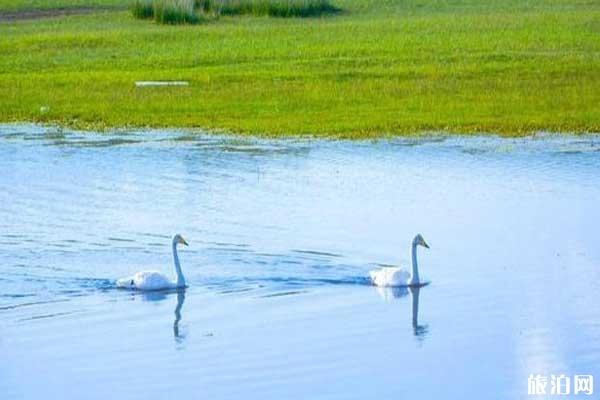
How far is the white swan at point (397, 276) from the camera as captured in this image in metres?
17.1

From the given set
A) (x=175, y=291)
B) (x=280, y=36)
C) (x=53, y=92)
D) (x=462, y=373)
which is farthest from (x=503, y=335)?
(x=280, y=36)

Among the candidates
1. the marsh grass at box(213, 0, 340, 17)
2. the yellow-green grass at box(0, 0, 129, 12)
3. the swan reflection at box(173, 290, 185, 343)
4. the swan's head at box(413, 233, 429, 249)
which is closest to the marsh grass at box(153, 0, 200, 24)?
the marsh grass at box(213, 0, 340, 17)

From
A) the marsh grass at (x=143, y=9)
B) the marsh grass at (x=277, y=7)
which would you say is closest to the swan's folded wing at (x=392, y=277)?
the marsh grass at (x=143, y=9)

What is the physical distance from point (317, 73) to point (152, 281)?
18261mm

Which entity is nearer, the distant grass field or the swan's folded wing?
the swan's folded wing

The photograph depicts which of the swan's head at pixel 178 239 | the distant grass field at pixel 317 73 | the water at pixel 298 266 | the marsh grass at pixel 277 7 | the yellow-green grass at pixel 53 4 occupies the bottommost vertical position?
the yellow-green grass at pixel 53 4

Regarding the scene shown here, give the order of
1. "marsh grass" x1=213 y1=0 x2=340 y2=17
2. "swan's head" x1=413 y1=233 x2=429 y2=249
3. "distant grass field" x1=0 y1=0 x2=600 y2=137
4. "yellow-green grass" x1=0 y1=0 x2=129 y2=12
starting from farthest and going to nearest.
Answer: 1. "yellow-green grass" x1=0 y1=0 x2=129 y2=12
2. "marsh grass" x1=213 y1=0 x2=340 y2=17
3. "distant grass field" x1=0 y1=0 x2=600 y2=137
4. "swan's head" x1=413 y1=233 x2=429 y2=249

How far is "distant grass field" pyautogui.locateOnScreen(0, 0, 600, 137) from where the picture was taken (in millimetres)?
30125

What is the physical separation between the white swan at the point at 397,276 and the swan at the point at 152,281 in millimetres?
2039

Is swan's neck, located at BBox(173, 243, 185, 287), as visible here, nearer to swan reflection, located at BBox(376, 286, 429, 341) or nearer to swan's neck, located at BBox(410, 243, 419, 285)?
swan reflection, located at BBox(376, 286, 429, 341)

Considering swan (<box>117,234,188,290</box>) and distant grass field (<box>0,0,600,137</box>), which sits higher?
swan (<box>117,234,188,290</box>)

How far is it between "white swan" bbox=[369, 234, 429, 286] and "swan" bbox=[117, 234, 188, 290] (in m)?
2.04

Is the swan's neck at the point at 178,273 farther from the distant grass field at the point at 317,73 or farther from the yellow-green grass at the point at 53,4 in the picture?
the yellow-green grass at the point at 53,4

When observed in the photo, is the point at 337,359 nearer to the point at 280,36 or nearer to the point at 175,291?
the point at 175,291
